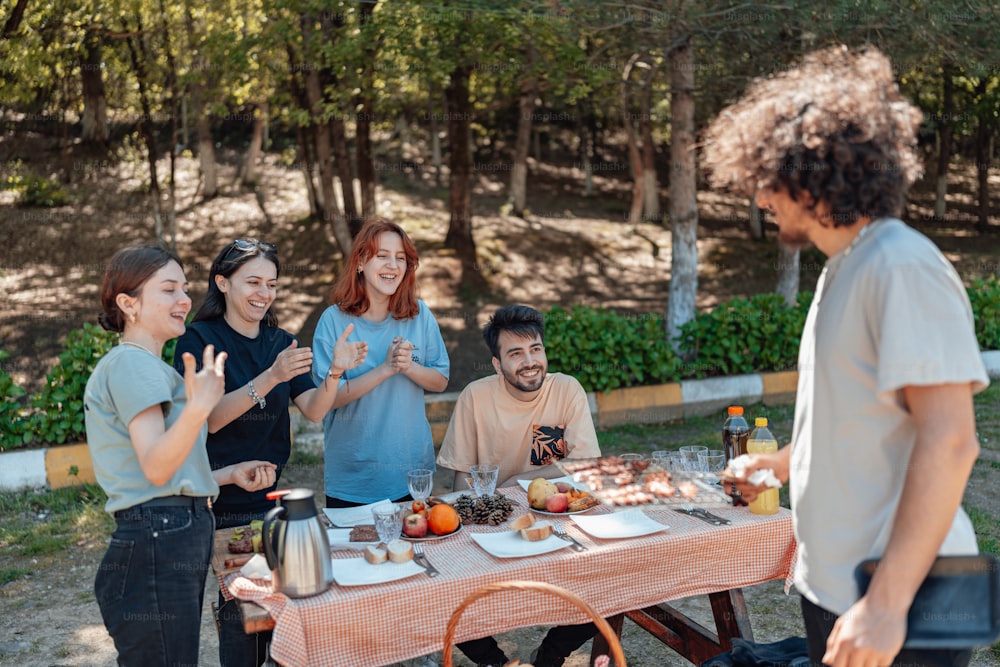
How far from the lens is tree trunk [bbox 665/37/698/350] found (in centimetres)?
836

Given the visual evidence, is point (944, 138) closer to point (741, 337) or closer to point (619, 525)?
point (741, 337)

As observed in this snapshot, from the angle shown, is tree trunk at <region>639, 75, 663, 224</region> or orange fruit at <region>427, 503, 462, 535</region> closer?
orange fruit at <region>427, 503, 462, 535</region>

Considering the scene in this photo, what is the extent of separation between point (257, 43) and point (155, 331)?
8.31 metres

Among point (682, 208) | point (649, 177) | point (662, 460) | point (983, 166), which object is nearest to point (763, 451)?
point (662, 460)

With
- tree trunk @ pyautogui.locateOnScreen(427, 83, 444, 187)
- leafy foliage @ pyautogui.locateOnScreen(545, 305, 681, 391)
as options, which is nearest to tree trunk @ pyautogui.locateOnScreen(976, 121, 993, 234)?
tree trunk @ pyautogui.locateOnScreen(427, 83, 444, 187)

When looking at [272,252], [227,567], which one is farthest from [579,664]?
[272,252]

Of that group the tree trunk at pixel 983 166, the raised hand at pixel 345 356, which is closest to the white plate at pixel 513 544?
the raised hand at pixel 345 356

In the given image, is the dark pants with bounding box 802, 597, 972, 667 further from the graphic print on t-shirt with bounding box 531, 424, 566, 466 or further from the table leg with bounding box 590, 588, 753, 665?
the graphic print on t-shirt with bounding box 531, 424, 566, 466

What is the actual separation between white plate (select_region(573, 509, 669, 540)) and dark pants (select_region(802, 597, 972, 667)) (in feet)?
3.17

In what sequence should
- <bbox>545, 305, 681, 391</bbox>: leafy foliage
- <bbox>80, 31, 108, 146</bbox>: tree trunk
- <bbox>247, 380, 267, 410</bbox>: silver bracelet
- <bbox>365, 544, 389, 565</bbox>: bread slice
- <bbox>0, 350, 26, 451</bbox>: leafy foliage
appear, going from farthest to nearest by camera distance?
<bbox>80, 31, 108, 146</bbox>: tree trunk < <bbox>545, 305, 681, 391</bbox>: leafy foliage < <bbox>0, 350, 26, 451</bbox>: leafy foliage < <bbox>247, 380, 267, 410</bbox>: silver bracelet < <bbox>365, 544, 389, 565</bbox>: bread slice

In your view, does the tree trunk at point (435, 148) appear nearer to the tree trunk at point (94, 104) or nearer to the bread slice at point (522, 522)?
the tree trunk at point (94, 104)

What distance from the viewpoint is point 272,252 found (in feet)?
11.4

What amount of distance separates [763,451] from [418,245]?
13.1 metres

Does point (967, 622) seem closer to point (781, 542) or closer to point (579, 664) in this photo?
point (781, 542)
